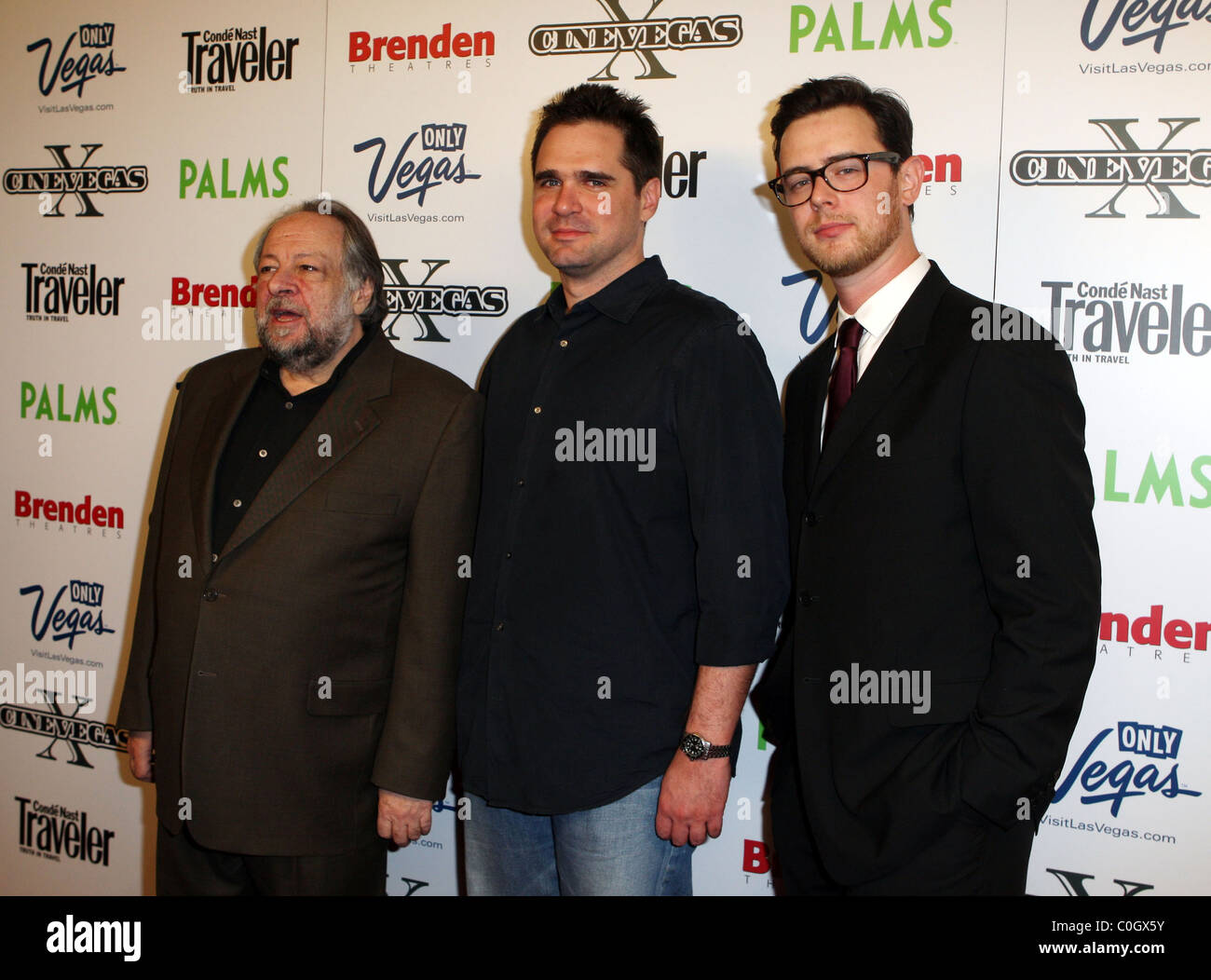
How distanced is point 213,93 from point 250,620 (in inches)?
80.1

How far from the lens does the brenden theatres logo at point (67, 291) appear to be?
3.33m

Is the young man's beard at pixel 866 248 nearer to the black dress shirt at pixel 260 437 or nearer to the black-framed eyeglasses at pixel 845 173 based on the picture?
the black-framed eyeglasses at pixel 845 173

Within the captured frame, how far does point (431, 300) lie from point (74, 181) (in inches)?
59.5

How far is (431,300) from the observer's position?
2947 millimetres

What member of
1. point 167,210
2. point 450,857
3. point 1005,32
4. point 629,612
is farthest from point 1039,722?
point 167,210

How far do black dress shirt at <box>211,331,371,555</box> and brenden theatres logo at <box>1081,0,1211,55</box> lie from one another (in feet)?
6.38

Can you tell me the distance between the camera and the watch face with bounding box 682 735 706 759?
1.90 metres

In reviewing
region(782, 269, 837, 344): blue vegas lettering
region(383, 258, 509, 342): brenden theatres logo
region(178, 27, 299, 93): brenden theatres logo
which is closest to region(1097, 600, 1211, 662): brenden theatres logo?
region(782, 269, 837, 344): blue vegas lettering

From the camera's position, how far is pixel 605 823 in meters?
1.96

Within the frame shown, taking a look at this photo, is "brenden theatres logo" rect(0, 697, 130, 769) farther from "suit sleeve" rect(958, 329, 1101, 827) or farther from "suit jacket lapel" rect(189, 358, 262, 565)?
"suit sleeve" rect(958, 329, 1101, 827)

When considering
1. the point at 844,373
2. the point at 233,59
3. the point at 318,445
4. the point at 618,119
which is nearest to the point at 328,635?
the point at 318,445

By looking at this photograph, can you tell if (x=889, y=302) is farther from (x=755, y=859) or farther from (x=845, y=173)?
(x=755, y=859)

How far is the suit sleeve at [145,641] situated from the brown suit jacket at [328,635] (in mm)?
197
